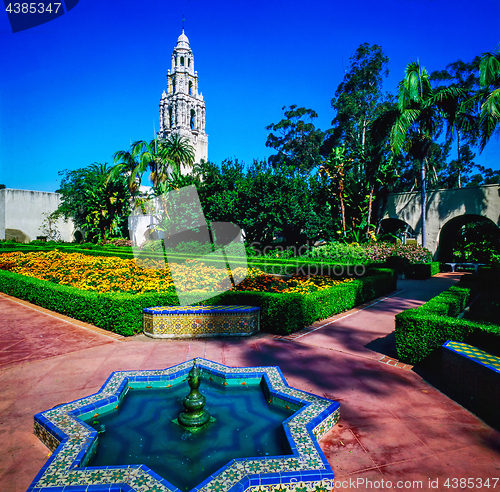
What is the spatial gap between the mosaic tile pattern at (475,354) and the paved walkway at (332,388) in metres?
0.63

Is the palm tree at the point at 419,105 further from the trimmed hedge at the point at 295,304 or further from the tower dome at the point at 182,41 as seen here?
the tower dome at the point at 182,41

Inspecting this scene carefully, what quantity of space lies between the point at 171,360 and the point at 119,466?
274 cm

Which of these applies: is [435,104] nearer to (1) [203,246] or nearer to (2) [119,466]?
(1) [203,246]

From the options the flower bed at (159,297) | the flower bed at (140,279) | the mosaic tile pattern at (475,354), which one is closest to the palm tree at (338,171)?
the flower bed at (159,297)

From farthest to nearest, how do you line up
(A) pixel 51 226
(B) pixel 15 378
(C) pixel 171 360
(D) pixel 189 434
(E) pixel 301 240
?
(A) pixel 51 226 < (E) pixel 301 240 < (C) pixel 171 360 < (B) pixel 15 378 < (D) pixel 189 434

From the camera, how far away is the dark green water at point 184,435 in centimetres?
300

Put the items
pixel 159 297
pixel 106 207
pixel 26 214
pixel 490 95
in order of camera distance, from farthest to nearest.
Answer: pixel 26 214
pixel 106 207
pixel 490 95
pixel 159 297

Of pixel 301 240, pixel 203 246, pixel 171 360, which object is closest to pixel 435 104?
pixel 301 240

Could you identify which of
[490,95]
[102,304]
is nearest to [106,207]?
[102,304]

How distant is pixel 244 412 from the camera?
3.88 meters

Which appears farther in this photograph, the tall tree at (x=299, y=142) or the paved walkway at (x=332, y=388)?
the tall tree at (x=299, y=142)

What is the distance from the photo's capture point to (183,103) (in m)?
52.2

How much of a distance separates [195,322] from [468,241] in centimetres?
2096

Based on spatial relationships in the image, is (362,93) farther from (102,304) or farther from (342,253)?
(102,304)
